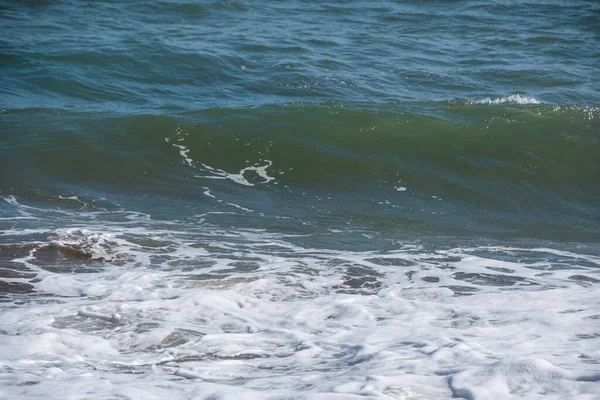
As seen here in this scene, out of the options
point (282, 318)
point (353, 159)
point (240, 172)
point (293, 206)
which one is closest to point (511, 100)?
point (353, 159)

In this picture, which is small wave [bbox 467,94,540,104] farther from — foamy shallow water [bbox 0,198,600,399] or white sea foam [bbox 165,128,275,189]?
foamy shallow water [bbox 0,198,600,399]

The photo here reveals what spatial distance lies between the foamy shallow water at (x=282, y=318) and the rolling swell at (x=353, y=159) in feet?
4.82

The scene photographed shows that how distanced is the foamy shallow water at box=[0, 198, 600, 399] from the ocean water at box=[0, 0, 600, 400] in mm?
21

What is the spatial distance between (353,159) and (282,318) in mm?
4981

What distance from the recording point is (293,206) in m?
7.62

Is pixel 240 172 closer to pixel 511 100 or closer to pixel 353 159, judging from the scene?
pixel 353 159

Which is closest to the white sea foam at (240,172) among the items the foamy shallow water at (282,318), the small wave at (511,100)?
the foamy shallow water at (282,318)

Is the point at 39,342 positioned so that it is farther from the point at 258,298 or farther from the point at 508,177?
the point at 508,177

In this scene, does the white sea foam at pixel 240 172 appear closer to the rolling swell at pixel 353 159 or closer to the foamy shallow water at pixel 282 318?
the rolling swell at pixel 353 159

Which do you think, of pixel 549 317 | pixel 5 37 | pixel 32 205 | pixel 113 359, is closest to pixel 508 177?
pixel 549 317

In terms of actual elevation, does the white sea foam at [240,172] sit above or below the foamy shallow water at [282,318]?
below

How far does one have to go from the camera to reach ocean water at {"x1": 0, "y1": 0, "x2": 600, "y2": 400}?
147 inches

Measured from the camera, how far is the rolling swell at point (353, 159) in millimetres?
7820

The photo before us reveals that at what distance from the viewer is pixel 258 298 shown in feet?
15.9
